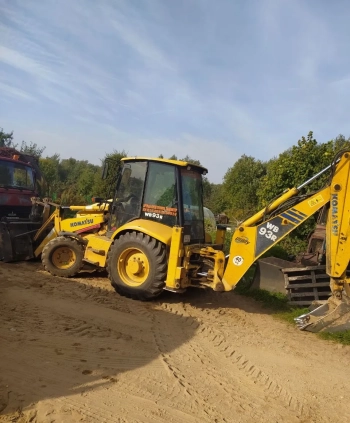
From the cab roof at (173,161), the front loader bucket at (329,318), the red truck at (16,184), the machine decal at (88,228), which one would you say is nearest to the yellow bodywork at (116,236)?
the machine decal at (88,228)

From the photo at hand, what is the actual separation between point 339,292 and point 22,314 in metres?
4.36

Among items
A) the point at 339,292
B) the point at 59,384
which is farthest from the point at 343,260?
the point at 59,384

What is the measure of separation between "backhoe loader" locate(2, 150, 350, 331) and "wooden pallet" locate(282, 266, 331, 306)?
658 millimetres

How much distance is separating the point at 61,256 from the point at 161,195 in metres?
2.49

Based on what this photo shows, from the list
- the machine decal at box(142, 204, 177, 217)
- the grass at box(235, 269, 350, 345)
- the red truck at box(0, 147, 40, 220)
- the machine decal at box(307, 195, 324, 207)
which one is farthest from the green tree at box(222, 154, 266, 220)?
the machine decal at box(307, 195, 324, 207)

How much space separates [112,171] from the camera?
8.00 m

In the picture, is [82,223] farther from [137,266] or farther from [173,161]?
[173,161]

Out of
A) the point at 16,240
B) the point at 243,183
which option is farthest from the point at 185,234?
the point at 243,183

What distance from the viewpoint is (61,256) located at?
7848 millimetres

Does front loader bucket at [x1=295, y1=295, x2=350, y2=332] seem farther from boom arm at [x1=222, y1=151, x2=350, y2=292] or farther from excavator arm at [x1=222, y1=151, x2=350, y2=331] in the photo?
boom arm at [x1=222, y1=151, x2=350, y2=292]

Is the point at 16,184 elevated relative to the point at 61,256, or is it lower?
elevated

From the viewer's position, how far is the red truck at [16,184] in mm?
9266

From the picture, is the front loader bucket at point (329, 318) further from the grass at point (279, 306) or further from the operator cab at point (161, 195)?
the operator cab at point (161, 195)

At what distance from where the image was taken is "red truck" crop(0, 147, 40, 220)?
30.4 ft
